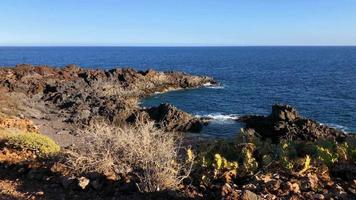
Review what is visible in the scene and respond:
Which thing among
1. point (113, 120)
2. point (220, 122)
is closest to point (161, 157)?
point (113, 120)

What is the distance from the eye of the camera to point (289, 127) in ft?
110

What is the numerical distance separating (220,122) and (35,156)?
2972 cm

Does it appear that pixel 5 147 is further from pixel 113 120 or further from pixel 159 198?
pixel 113 120

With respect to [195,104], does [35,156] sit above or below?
above

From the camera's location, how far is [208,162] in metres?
12.1

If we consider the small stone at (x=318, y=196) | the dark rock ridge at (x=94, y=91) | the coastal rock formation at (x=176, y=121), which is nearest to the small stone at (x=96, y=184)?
the small stone at (x=318, y=196)

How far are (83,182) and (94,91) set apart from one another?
44.8m

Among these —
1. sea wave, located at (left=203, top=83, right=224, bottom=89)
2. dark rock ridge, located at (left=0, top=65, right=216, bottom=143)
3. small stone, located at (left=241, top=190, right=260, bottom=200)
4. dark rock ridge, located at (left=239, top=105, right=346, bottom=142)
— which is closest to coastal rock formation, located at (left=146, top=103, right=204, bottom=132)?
dark rock ridge, located at (left=0, top=65, right=216, bottom=143)

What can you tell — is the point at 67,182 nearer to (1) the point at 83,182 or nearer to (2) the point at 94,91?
(1) the point at 83,182

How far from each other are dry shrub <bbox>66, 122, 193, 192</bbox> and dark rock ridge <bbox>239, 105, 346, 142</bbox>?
19555 mm

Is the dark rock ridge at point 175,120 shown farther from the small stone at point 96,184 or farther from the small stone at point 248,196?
the small stone at point 248,196

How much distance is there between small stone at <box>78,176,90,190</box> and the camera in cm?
1135

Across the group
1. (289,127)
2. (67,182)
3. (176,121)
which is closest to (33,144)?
(67,182)

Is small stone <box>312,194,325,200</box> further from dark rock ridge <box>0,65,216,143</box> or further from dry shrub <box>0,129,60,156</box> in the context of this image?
dark rock ridge <box>0,65,216,143</box>
